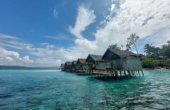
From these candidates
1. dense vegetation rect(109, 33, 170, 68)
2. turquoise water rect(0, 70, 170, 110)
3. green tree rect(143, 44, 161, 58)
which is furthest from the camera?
green tree rect(143, 44, 161, 58)

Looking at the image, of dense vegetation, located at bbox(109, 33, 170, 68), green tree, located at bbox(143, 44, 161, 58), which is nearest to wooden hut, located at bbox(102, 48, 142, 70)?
dense vegetation, located at bbox(109, 33, 170, 68)

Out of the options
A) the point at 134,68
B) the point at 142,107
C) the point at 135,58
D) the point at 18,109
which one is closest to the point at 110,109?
the point at 142,107

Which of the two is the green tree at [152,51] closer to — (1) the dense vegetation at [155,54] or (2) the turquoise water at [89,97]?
(1) the dense vegetation at [155,54]

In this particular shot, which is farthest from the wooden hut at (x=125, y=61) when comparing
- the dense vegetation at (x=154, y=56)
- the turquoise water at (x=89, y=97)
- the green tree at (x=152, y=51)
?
the green tree at (x=152, y=51)

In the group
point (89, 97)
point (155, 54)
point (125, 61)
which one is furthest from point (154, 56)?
point (89, 97)

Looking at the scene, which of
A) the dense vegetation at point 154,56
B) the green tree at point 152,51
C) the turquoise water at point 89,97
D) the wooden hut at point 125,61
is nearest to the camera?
the turquoise water at point 89,97

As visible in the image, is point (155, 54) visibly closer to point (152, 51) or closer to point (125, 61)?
point (152, 51)

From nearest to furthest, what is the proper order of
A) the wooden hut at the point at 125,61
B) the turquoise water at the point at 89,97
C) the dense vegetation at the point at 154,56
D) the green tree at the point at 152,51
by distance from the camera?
1. the turquoise water at the point at 89,97
2. the wooden hut at the point at 125,61
3. the dense vegetation at the point at 154,56
4. the green tree at the point at 152,51

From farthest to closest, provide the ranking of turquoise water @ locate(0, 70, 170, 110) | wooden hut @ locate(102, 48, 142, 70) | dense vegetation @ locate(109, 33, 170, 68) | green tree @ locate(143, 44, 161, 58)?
1. green tree @ locate(143, 44, 161, 58)
2. dense vegetation @ locate(109, 33, 170, 68)
3. wooden hut @ locate(102, 48, 142, 70)
4. turquoise water @ locate(0, 70, 170, 110)

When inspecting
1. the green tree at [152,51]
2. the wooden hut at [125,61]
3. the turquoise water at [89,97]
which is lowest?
the turquoise water at [89,97]

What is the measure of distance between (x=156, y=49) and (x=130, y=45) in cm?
2368

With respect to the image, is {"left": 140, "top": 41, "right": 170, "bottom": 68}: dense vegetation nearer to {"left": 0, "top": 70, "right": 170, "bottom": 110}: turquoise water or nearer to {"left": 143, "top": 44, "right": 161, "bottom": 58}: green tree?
{"left": 143, "top": 44, "right": 161, "bottom": 58}: green tree

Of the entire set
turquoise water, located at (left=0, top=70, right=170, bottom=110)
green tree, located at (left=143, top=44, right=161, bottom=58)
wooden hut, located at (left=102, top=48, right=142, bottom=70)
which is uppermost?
green tree, located at (left=143, top=44, right=161, bottom=58)

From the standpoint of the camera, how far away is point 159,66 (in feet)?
135
